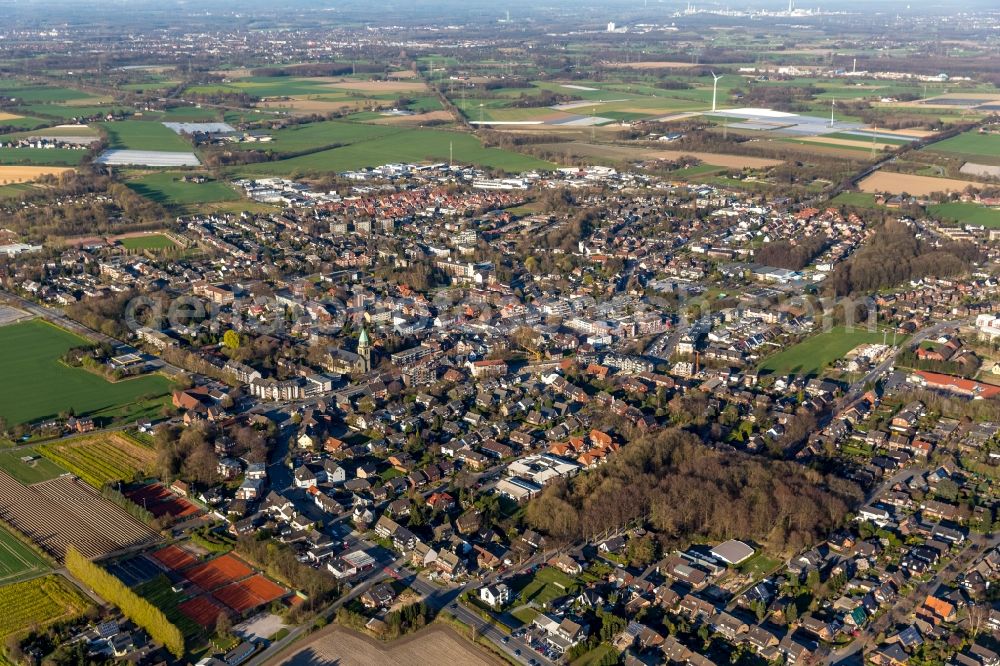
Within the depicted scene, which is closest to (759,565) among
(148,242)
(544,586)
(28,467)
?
(544,586)

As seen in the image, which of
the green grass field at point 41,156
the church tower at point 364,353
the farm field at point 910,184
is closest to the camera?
the church tower at point 364,353

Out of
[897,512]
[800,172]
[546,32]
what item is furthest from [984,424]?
[546,32]

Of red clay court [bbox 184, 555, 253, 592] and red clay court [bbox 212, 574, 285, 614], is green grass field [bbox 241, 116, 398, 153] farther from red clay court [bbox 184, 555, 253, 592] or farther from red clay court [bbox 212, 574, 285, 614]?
red clay court [bbox 212, 574, 285, 614]

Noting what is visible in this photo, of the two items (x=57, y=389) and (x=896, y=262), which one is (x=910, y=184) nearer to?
(x=896, y=262)

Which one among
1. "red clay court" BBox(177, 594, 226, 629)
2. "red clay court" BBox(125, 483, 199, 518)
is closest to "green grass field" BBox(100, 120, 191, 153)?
"red clay court" BBox(125, 483, 199, 518)

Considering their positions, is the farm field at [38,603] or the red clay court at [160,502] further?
the red clay court at [160,502]

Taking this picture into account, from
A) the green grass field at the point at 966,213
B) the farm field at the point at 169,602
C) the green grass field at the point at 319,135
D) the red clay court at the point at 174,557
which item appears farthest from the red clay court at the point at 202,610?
the green grass field at the point at 319,135

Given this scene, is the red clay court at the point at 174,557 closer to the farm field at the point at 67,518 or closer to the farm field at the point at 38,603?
the farm field at the point at 67,518
